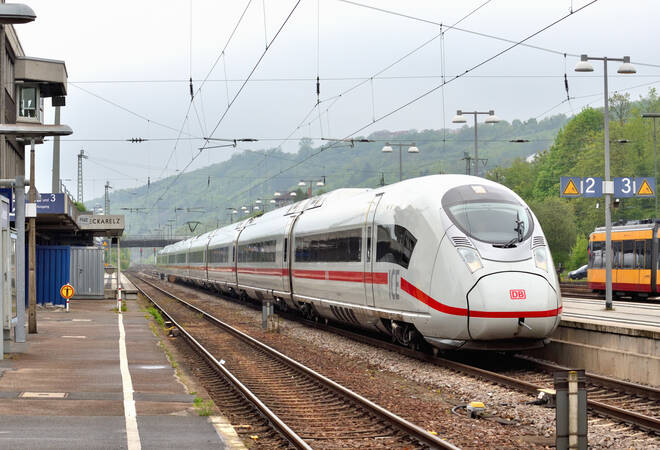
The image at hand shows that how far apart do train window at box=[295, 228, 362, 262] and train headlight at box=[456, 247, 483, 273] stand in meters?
5.11

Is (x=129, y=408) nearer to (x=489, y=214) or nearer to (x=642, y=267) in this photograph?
(x=489, y=214)

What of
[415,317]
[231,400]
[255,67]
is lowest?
[231,400]

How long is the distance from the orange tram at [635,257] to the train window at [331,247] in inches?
532

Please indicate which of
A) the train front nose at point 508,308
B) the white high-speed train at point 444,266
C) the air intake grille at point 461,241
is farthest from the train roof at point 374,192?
the train front nose at point 508,308

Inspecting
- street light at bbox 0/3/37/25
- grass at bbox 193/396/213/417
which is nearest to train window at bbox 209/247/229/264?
street light at bbox 0/3/37/25

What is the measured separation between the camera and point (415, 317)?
1680cm

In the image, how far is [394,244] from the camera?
18031 millimetres

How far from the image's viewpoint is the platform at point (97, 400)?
9758mm

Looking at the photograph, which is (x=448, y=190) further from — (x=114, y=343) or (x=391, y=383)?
(x=114, y=343)

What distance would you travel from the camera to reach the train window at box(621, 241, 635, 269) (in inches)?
1341

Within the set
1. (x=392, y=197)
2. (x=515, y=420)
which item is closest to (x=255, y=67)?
(x=392, y=197)

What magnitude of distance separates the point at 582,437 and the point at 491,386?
6.19 meters

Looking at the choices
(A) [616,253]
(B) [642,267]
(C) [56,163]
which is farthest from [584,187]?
(C) [56,163]

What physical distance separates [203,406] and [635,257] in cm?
2545
